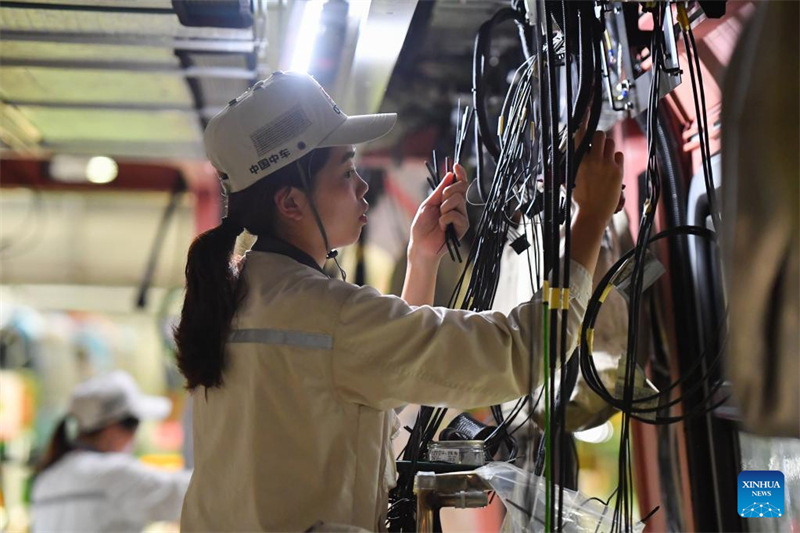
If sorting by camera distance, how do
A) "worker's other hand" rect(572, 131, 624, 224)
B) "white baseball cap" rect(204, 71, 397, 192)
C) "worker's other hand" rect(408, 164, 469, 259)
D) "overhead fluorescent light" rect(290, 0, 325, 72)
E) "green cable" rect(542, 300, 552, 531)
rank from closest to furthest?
"green cable" rect(542, 300, 552, 531)
"worker's other hand" rect(572, 131, 624, 224)
"white baseball cap" rect(204, 71, 397, 192)
"worker's other hand" rect(408, 164, 469, 259)
"overhead fluorescent light" rect(290, 0, 325, 72)

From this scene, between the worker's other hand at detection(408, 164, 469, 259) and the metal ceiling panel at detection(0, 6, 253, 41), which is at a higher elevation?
the metal ceiling panel at detection(0, 6, 253, 41)

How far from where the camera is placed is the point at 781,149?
87cm

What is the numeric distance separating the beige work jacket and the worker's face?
0.17m

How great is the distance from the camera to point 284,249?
149 centimetres

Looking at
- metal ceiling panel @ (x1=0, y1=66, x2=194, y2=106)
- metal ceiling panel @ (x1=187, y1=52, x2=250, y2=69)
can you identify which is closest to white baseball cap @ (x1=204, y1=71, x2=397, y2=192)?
metal ceiling panel @ (x1=187, y1=52, x2=250, y2=69)

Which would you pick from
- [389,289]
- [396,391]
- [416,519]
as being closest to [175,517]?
[389,289]

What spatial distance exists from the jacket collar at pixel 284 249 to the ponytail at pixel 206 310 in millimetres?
67

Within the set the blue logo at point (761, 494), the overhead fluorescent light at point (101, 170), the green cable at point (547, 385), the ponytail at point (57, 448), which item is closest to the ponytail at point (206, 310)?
the green cable at point (547, 385)

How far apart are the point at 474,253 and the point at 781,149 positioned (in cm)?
91

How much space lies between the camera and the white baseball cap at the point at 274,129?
1479mm

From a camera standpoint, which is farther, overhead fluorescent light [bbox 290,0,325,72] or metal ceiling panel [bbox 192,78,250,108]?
metal ceiling panel [bbox 192,78,250,108]

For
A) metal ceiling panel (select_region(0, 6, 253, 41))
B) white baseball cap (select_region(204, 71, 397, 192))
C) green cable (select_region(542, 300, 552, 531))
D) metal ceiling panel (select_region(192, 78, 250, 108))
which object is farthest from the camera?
metal ceiling panel (select_region(192, 78, 250, 108))

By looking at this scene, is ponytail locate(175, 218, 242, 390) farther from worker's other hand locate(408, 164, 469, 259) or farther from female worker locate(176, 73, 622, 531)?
worker's other hand locate(408, 164, 469, 259)

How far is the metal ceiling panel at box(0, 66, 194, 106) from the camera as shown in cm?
326
